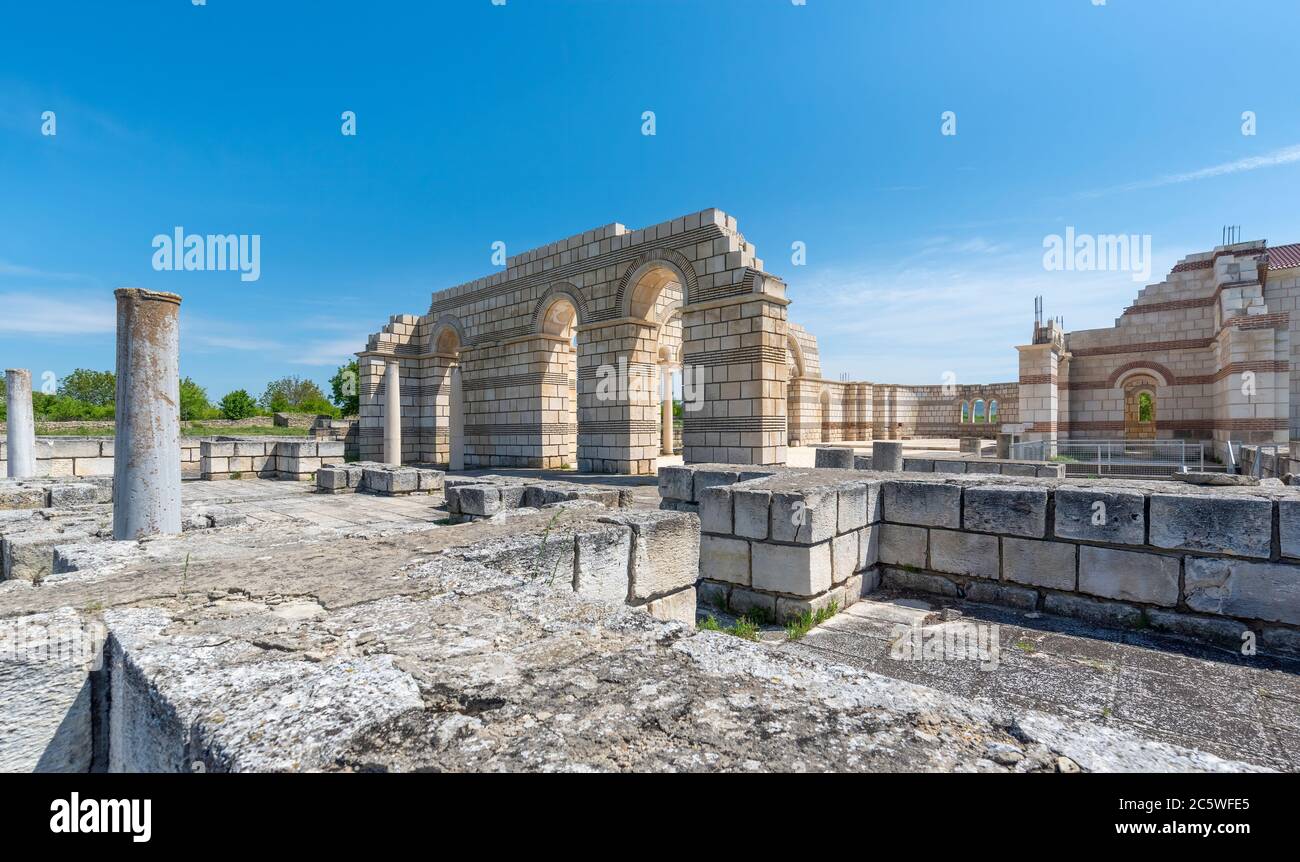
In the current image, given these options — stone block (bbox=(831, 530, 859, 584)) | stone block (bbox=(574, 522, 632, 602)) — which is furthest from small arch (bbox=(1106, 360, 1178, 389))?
stone block (bbox=(574, 522, 632, 602))

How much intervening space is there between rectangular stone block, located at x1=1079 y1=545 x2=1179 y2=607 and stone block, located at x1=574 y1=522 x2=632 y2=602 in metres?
3.47

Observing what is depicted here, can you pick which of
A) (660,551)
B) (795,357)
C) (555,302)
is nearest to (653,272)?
(555,302)

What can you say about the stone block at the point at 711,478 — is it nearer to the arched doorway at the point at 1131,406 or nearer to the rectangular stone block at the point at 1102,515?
the rectangular stone block at the point at 1102,515

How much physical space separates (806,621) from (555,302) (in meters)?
11.7

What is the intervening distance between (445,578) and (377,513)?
6656 millimetres

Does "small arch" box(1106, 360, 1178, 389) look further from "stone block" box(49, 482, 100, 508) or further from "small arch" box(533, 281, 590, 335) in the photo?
"stone block" box(49, 482, 100, 508)

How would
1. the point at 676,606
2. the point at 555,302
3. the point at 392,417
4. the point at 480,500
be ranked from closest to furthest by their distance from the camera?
the point at 676,606 → the point at 480,500 → the point at 555,302 → the point at 392,417

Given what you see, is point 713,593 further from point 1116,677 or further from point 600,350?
point 600,350

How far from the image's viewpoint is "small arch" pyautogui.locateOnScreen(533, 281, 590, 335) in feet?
45.0

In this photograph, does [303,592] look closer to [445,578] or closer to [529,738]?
[445,578]

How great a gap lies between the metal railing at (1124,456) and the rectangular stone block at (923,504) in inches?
354

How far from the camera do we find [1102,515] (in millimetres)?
4391

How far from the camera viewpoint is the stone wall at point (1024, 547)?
392 centimetres
